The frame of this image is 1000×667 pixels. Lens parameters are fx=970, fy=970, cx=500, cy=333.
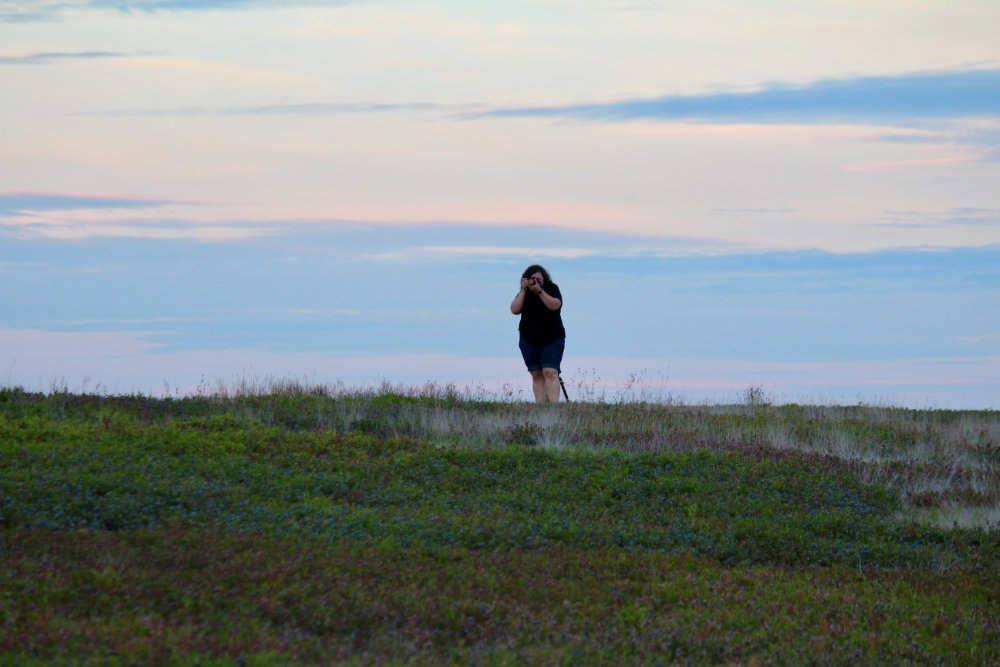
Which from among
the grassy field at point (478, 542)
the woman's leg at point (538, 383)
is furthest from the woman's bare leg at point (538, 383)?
the grassy field at point (478, 542)

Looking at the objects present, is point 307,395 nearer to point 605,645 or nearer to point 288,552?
point 288,552

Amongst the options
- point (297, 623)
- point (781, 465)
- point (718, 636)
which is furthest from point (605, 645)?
point (781, 465)

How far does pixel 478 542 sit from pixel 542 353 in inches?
462

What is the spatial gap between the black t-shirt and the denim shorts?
12cm

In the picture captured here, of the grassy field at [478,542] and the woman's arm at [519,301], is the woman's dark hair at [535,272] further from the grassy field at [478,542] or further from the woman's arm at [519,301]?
the grassy field at [478,542]

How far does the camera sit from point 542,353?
71.3ft

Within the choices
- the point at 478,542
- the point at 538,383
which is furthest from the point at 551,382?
the point at 478,542

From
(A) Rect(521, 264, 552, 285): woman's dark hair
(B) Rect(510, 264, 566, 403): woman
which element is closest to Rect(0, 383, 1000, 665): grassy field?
(B) Rect(510, 264, 566, 403): woman

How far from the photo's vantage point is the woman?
2145 centimetres

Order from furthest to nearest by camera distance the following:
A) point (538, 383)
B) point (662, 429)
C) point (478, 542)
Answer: point (538, 383) → point (662, 429) → point (478, 542)

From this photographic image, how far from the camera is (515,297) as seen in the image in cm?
2166

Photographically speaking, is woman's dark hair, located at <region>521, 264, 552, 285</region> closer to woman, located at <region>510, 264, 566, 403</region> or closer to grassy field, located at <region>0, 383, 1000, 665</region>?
woman, located at <region>510, 264, 566, 403</region>

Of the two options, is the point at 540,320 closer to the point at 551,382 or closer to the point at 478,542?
the point at 551,382

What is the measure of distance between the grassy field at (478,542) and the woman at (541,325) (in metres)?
3.29
